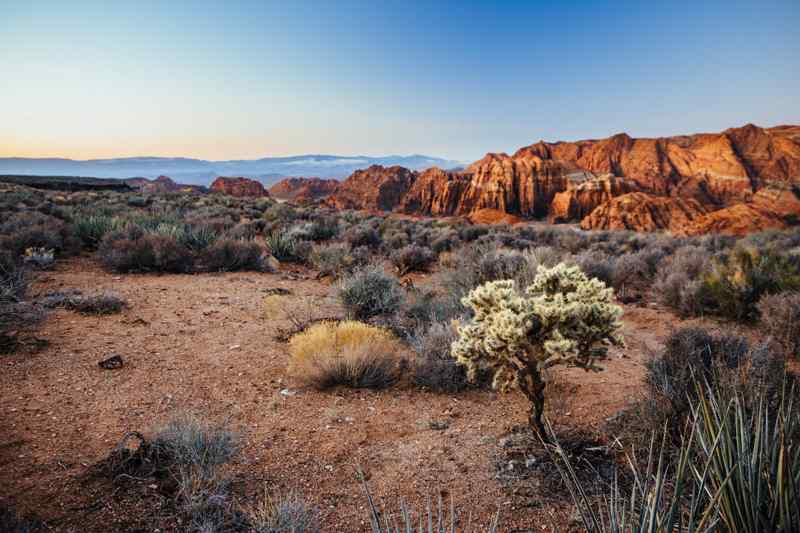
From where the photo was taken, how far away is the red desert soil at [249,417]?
2.75m

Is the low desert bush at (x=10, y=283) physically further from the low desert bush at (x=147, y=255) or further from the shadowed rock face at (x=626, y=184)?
the shadowed rock face at (x=626, y=184)

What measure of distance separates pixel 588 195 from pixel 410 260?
40.3 metres

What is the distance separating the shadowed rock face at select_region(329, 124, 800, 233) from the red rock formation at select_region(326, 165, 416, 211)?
173 millimetres

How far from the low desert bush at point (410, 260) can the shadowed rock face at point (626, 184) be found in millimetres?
29586

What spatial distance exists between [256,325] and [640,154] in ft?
216

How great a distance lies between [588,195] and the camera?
4503 cm

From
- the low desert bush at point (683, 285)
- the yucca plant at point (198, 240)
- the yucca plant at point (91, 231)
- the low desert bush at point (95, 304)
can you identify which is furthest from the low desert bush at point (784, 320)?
the yucca plant at point (91, 231)

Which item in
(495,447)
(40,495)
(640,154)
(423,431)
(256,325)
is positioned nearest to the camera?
(40,495)

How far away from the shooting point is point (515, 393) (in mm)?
4574

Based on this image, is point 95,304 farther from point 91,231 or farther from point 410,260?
point 410,260

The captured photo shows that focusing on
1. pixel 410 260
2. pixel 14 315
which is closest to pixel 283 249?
pixel 410 260

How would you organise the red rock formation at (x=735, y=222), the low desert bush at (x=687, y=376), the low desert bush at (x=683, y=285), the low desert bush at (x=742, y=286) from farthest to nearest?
1. the red rock formation at (x=735, y=222)
2. the low desert bush at (x=683, y=285)
3. the low desert bush at (x=742, y=286)
4. the low desert bush at (x=687, y=376)

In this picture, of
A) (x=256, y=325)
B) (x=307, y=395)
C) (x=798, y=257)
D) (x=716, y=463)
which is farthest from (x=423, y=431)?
(x=798, y=257)

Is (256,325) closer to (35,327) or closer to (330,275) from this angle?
(35,327)
